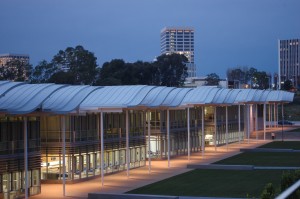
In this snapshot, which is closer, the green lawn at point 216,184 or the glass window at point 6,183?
the glass window at point 6,183

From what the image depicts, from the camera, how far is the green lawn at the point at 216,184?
92.5ft

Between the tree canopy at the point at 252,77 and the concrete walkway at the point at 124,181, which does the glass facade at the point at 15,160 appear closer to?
the concrete walkway at the point at 124,181

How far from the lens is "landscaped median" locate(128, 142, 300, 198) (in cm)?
2838

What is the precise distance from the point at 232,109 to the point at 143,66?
37.7 meters

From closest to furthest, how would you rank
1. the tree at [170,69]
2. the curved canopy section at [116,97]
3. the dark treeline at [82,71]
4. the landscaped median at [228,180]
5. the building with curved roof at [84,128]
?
1. the building with curved roof at [84,128]
2. the landscaped median at [228,180]
3. the curved canopy section at [116,97]
4. the dark treeline at [82,71]
5. the tree at [170,69]

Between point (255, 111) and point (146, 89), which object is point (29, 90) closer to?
point (146, 89)

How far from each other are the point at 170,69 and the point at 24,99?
96084 millimetres

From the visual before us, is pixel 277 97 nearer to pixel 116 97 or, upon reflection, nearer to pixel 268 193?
pixel 116 97

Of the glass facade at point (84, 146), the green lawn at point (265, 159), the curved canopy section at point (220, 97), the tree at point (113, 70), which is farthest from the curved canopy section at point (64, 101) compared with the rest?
the tree at point (113, 70)

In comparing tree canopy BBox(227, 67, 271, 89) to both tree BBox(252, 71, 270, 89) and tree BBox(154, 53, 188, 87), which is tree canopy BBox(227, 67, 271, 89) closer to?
tree BBox(252, 71, 270, 89)

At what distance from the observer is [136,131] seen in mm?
42312

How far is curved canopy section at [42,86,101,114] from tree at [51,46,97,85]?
65677 millimetres

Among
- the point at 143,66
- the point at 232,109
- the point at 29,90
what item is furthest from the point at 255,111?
the point at 29,90

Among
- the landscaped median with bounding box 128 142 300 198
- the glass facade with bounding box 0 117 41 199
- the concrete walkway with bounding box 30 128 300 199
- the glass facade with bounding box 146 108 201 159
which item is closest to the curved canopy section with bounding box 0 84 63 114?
the glass facade with bounding box 0 117 41 199
